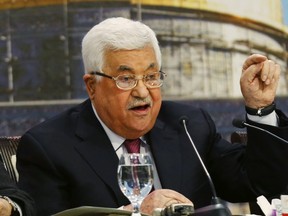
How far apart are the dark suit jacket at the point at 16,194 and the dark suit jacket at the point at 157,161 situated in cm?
11

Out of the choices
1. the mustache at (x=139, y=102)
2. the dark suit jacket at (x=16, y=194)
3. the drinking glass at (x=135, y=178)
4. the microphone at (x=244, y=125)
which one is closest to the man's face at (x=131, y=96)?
the mustache at (x=139, y=102)

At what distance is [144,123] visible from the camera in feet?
7.66

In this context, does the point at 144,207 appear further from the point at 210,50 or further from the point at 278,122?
the point at 210,50

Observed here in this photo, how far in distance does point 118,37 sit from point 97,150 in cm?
37

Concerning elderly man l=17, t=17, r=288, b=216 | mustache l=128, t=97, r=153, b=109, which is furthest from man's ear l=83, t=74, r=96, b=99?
mustache l=128, t=97, r=153, b=109

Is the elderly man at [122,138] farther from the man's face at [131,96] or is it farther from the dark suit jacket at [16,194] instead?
the dark suit jacket at [16,194]

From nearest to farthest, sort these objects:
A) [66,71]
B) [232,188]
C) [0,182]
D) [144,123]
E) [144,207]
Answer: [144,207], [0,182], [144,123], [232,188], [66,71]

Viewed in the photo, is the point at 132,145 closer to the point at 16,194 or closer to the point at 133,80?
the point at 133,80

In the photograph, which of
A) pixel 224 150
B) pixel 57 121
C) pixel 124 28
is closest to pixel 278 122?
pixel 224 150

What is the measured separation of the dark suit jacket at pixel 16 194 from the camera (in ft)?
6.82

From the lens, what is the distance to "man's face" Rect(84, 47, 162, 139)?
91.7 inches

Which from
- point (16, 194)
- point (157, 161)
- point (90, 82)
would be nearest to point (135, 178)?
point (16, 194)

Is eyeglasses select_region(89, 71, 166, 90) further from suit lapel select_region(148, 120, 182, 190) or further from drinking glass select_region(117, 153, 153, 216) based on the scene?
drinking glass select_region(117, 153, 153, 216)

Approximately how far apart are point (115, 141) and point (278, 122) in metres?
0.53
